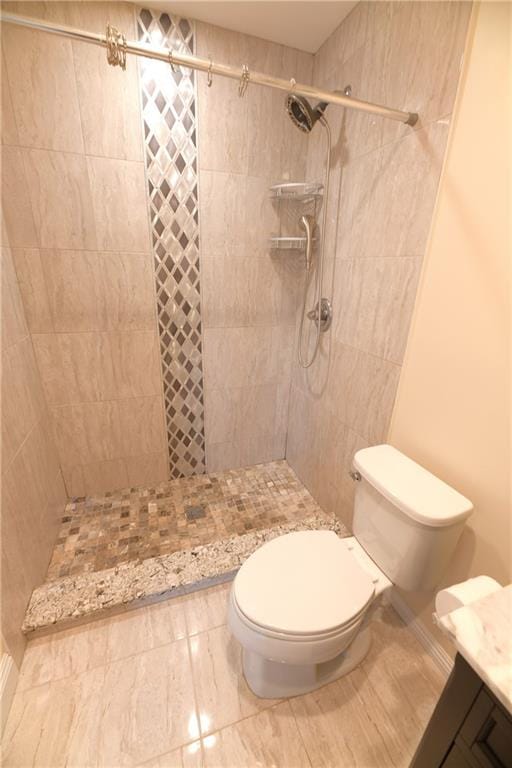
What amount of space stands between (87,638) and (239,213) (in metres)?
2.01

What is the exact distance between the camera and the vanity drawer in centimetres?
51

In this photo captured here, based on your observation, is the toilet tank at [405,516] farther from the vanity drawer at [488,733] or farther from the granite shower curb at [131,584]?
the granite shower curb at [131,584]

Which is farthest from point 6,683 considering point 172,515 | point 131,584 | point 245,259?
point 245,259

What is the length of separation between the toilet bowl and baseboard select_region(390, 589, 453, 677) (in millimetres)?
221

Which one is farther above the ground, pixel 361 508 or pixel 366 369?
pixel 366 369

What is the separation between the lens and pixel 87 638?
1237mm

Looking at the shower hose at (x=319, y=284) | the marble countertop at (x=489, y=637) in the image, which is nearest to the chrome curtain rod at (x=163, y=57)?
the shower hose at (x=319, y=284)

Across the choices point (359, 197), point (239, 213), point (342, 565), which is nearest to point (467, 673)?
point (342, 565)

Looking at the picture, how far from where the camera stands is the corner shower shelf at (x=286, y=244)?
5.64ft

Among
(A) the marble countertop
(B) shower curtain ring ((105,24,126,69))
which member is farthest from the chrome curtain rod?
(A) the marble countertop

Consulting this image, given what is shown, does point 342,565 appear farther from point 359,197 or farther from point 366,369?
point 359,197

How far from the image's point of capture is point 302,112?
1.25m

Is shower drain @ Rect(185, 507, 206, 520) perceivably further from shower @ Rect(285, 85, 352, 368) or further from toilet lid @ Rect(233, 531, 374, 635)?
shower @ Rect(285, 85, 352, 368)

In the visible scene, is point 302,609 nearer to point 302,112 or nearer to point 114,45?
point 114,45
